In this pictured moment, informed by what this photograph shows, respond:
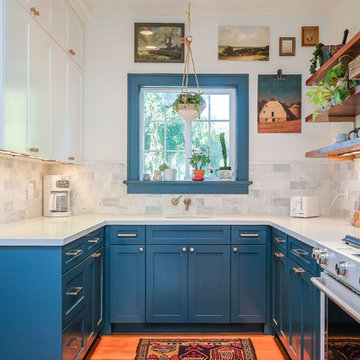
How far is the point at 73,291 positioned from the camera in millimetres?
2150

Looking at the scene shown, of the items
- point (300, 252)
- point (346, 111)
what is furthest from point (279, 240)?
point (346, 111)

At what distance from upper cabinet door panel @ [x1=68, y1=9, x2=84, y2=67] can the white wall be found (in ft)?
0.39

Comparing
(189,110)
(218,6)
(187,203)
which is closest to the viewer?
(189,110)

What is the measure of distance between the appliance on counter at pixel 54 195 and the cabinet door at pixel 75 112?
0.24 metres

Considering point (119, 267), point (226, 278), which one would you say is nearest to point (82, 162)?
point (119, 267)

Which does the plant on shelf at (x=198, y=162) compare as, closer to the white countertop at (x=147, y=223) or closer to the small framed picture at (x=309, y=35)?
the white countertop at (x=147, y=223)

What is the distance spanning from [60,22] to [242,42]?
1693mm

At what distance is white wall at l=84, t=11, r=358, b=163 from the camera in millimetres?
3537

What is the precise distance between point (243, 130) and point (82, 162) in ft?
5.21

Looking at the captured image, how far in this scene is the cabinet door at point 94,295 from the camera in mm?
2504

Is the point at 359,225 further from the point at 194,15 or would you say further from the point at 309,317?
the point at 194,15

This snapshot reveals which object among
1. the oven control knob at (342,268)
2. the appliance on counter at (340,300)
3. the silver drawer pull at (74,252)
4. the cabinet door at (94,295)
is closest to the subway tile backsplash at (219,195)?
the cabinet door at (94,295)

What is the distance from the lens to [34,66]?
2.34 metres

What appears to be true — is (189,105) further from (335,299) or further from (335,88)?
(335,299)
